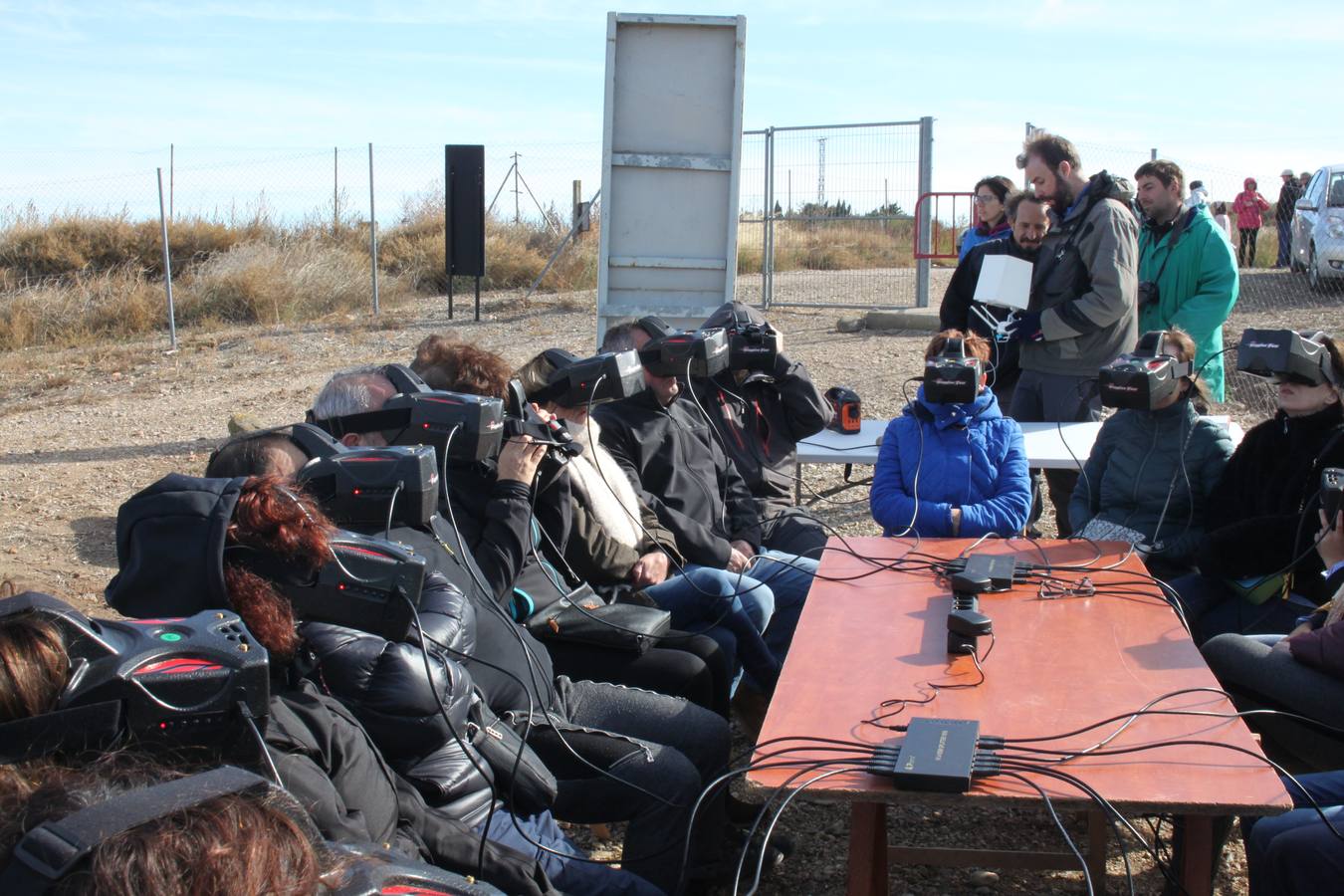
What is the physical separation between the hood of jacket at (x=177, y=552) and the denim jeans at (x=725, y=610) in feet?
6.57

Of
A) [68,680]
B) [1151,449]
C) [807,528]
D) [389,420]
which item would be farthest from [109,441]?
[68,680]

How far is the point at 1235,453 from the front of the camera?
390 cm

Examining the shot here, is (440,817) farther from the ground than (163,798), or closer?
closer

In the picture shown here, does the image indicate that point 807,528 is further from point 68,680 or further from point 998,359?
point 68,680

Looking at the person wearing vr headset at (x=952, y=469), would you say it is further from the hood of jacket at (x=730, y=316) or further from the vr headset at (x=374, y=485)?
the vr headset at (x=374, y=485)

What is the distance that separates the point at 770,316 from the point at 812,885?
10907mm

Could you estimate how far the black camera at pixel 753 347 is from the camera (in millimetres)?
4613

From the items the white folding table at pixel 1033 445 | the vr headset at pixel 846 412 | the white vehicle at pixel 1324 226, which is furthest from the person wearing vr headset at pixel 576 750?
the white vehicle at pixel 1324 226

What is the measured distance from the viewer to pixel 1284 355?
3467 millimetres

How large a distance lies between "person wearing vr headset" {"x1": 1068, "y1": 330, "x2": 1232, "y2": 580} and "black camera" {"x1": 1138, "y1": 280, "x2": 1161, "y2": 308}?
1761 millimetres

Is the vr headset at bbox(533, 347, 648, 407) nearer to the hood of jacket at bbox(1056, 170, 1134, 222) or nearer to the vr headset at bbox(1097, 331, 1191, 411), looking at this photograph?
the vr headset at bbox(1097, 331, 1191, 411)

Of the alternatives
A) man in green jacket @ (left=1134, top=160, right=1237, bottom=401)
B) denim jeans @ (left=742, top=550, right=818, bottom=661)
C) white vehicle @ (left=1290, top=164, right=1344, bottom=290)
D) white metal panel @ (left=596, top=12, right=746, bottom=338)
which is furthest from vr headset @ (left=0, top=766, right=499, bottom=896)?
white vehicle @ (left=1290, top=164, right=1344, bottom=290)

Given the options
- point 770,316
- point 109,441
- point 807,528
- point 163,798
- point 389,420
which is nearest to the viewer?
point 163,798

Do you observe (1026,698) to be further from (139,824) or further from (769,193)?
(769,193)
